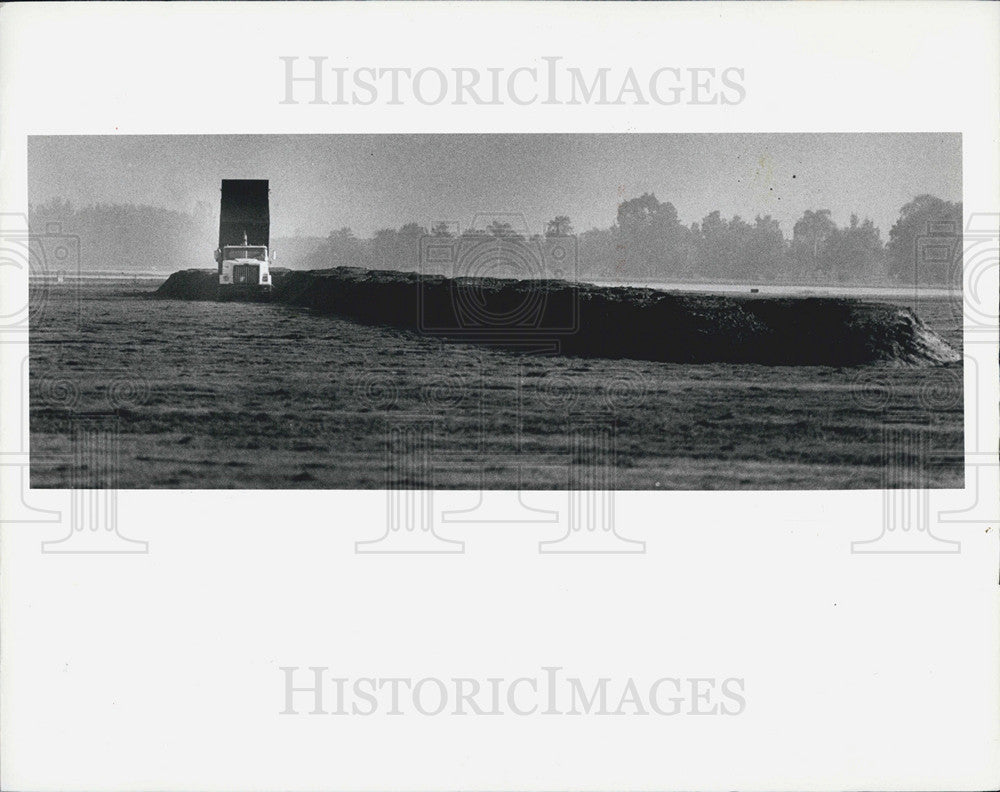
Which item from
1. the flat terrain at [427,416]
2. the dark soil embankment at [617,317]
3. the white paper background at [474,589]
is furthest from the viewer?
the dark soil embankment at [617,317]

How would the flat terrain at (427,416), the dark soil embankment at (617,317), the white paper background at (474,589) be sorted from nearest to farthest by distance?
the white paper background at (474,589), the flat terrain at (427,416), the dark soil embankment at (617,317)

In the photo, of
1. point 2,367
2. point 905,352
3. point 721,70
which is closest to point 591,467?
point 905,352

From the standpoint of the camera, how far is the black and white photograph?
4328mm

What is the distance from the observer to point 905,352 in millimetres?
4469

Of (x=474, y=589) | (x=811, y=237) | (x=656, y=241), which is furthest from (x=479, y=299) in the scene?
(x=811, y=237)

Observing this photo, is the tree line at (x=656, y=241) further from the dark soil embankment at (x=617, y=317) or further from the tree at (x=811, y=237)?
the dark soil embankment at (x=617, y=317)

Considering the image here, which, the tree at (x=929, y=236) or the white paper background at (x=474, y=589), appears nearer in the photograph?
the white paper background at (x=474, y=589)

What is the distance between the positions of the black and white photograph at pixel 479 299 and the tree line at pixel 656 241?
0.01 meters

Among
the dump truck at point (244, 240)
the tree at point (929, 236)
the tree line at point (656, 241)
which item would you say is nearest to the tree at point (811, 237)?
the tree line at point (656, 241)

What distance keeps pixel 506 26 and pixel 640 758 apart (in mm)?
3232

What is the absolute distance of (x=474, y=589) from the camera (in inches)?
165

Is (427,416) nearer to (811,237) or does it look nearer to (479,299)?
(479,299)

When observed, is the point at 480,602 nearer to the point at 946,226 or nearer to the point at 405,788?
the point at 405,788

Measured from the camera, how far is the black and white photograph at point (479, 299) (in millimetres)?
4328
